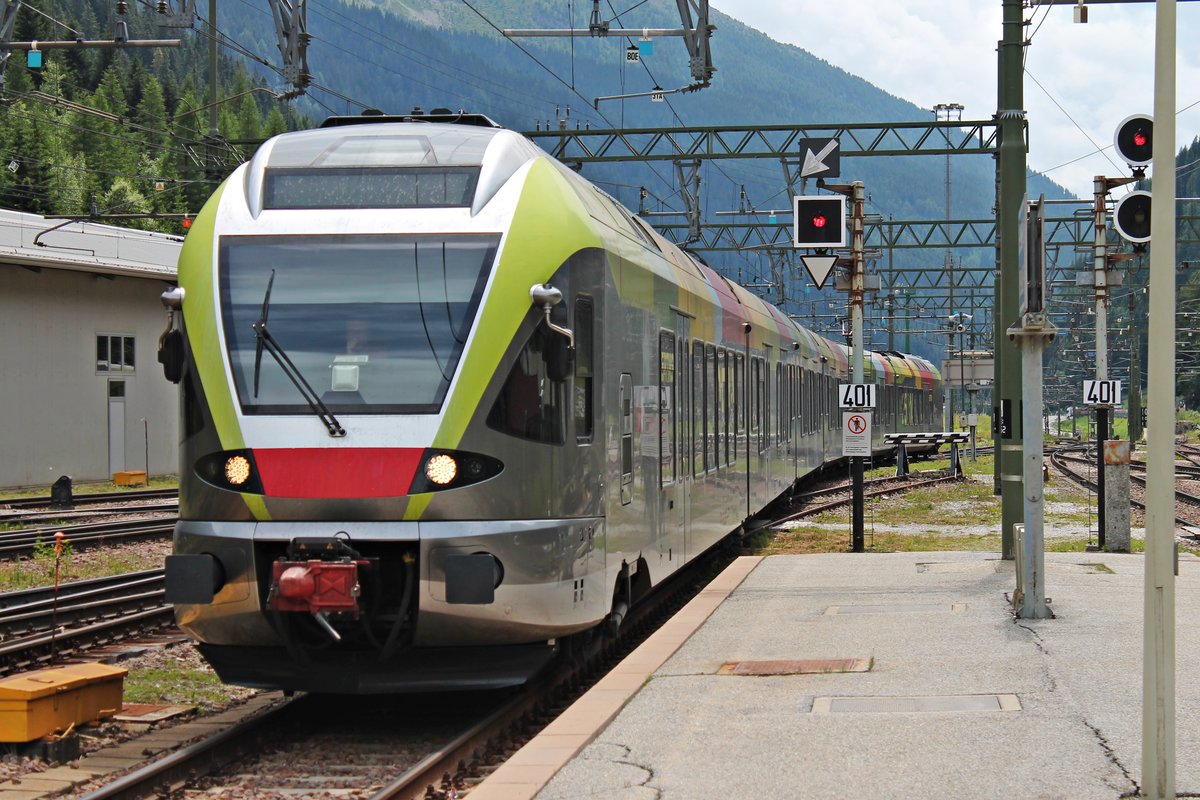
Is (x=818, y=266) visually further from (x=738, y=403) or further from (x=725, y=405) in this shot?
(x=725, y=405)

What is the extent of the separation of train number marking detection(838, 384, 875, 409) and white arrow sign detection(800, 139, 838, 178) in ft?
9.86

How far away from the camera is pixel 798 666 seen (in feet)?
32.7

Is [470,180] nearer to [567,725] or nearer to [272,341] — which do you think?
[272,341]

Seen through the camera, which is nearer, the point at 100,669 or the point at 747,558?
the point at 100,669

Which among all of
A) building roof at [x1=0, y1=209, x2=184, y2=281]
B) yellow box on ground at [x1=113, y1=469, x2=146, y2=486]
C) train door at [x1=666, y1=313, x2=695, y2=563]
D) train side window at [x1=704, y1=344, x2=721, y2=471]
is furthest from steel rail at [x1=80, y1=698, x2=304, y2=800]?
yellow box on ground at [x1=113, y1=469, x2=146, y2=486]

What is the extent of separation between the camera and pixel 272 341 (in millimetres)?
9031

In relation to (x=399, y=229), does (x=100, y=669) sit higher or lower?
lower

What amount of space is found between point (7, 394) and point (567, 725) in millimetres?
32370

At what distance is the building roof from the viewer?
120ft

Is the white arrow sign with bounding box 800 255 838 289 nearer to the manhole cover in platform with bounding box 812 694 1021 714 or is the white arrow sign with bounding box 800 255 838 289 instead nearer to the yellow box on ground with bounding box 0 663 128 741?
the manhole cover in platform with bounding box 812 694 1021 714

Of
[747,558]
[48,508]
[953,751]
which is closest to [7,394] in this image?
[48,508]

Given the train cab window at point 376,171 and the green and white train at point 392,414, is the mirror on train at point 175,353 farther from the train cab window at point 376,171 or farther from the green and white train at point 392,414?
the train cab window at point 376,171

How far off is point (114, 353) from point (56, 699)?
33397 mm

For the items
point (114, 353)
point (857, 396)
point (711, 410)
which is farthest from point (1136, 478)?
point (711, 410)
